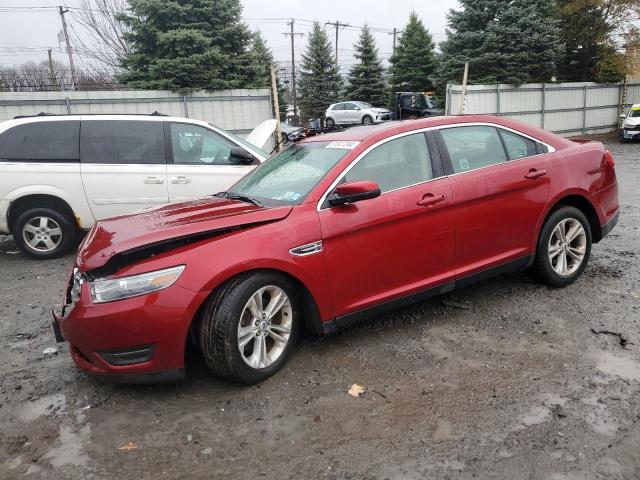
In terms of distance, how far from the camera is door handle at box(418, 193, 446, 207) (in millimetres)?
3799

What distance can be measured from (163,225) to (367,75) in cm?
3672

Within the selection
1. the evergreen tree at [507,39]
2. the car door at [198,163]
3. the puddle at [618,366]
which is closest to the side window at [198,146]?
the car door at [198,163]

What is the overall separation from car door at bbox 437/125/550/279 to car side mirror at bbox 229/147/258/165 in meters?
2.80

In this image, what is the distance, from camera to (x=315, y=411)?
9.89ft

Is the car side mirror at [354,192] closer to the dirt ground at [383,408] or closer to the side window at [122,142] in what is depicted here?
the dirt ground at [383,408]

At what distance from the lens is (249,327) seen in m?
3.21

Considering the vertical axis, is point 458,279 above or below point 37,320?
above

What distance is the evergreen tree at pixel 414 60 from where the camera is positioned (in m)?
37.0

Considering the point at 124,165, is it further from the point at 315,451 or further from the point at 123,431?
the point at 315,451

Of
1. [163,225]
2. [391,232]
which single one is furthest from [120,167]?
[391,232]

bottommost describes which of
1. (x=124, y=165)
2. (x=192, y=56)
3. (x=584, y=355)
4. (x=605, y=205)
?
(x=584, y=355)

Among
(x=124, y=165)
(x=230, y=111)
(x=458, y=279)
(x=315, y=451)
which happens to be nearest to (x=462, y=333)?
(x=458, y=279)

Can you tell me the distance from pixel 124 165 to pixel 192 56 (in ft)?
31.3

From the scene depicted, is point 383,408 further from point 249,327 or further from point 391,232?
point 391,232
